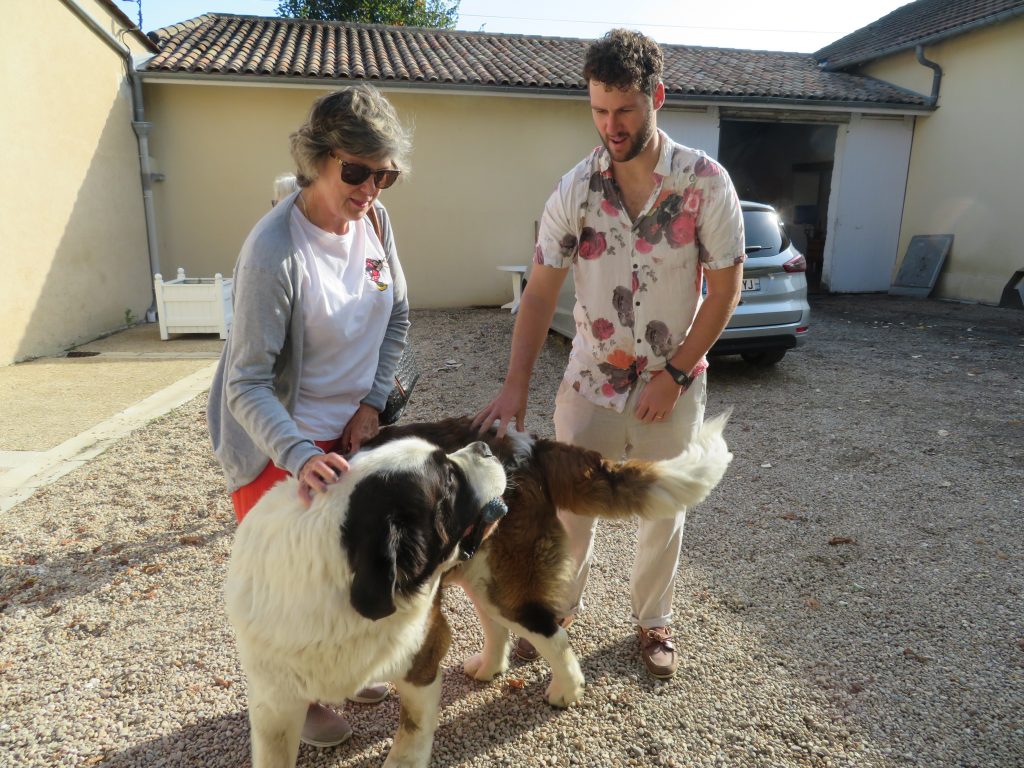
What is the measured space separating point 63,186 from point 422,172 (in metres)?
6.07

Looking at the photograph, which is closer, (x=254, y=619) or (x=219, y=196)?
(x=254, y=619)

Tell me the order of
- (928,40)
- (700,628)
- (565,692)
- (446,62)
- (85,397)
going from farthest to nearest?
(928,40) < (446,62) < (85,397) < (700,628) < (565,692)

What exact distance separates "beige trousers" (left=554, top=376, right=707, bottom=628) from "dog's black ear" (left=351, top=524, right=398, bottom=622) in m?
1.07

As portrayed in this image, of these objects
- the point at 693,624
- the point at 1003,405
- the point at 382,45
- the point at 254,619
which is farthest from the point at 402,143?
the point at 382,45

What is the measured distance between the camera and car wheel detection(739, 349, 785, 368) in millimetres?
7781

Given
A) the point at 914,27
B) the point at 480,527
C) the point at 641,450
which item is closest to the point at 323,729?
the point at 480,527

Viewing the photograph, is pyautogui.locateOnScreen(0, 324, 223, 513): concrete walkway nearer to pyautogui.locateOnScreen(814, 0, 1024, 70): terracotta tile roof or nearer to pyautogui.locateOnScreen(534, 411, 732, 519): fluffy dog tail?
pyautogui.locateOnScreen(534, 411, 732, 519): fluffy dog tail

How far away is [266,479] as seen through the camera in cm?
229

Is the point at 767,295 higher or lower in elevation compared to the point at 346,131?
lower

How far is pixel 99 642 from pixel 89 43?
10852mm

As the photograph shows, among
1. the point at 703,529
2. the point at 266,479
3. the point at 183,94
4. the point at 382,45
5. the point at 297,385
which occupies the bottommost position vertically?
the point at 703,529

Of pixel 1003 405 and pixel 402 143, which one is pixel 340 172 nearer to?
pixel 402 143

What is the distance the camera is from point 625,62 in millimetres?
2184

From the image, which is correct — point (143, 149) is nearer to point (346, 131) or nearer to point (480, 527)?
point (346, 131)
